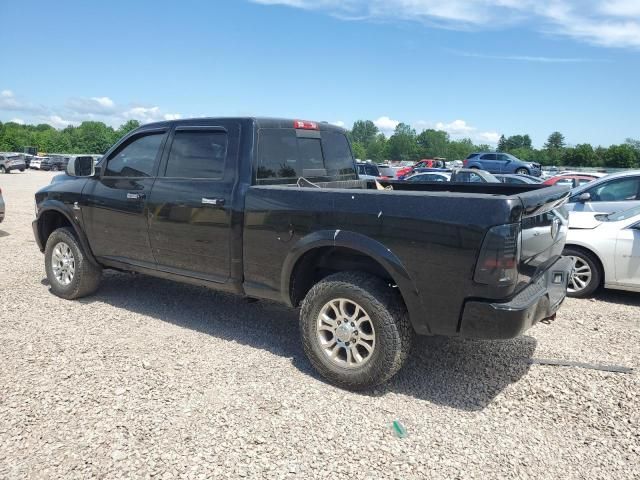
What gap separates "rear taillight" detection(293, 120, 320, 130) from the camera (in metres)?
4.69

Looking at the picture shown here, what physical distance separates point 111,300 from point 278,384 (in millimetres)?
2909

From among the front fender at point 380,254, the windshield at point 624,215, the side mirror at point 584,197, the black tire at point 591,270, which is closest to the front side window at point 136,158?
the front fender at point 380,254

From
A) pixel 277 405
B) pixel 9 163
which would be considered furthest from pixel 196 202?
pixel 9 163

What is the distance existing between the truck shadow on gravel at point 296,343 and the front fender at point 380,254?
0.68 m

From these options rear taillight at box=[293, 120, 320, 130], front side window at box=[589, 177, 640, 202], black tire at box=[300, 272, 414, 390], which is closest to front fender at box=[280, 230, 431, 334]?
black tire at box=[300, 272, 414, 390]

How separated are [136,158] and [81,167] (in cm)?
76

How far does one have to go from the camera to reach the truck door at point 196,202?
13.9ft

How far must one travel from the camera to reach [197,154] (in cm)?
454

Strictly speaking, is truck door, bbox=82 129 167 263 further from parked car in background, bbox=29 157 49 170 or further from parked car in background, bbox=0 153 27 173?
parked car in background, bbox=29 157 49 170

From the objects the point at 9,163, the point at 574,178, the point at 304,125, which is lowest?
the point at 9,163

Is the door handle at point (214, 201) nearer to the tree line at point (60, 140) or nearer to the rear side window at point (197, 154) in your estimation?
the rear side window at point (197, 154)

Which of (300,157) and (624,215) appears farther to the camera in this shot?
(624,215)

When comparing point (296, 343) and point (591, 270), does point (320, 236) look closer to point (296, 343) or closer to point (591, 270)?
point (296, 343)

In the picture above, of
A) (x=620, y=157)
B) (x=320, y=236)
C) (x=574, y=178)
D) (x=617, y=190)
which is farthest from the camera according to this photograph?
(x=620, y=157)
